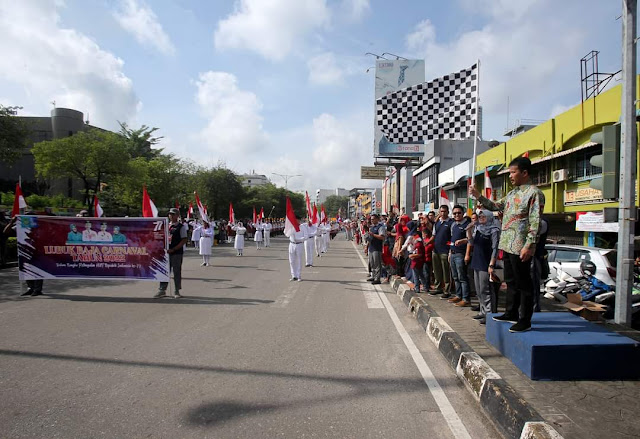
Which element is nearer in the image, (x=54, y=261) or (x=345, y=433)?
(x=345, y=433)

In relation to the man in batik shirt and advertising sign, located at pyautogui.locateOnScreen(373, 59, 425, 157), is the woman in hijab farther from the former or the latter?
advertising sign, located at pyautogui.locateOnScreen(373, 59, 425, 157)

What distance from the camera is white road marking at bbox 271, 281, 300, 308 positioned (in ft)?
26.7

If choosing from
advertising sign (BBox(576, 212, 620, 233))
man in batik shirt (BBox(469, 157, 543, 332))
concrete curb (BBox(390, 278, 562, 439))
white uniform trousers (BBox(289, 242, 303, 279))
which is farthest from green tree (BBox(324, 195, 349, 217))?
man in batik shirt (BBox(469, 157, 543, 332))

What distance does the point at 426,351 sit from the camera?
17.6 feet

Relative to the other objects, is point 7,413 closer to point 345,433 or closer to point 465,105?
point 345,433

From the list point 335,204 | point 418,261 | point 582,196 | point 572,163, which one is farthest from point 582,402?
point 335,204

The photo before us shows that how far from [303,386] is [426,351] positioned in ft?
6.50

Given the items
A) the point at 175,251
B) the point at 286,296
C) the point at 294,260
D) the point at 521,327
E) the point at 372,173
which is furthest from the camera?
the point at 372,173

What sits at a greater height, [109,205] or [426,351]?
[109,205]

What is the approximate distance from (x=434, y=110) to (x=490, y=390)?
45.6ft

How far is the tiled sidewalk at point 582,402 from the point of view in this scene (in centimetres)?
301

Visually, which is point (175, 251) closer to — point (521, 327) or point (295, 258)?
point (295, 258)

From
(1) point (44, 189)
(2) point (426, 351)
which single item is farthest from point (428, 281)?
(1) point (44, 189)

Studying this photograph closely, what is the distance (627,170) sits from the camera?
506 cm
